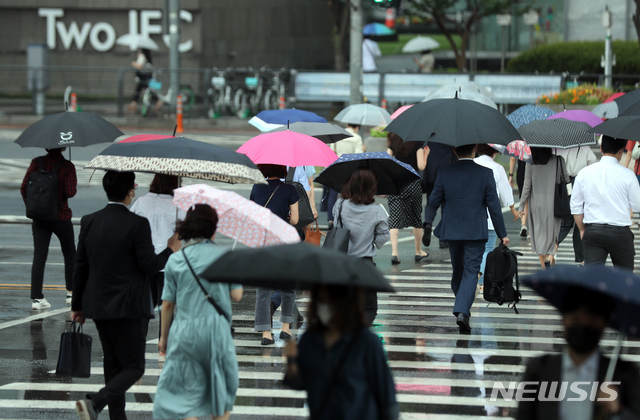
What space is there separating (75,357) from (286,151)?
2841mm

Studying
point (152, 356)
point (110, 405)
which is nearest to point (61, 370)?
point (110, 405)

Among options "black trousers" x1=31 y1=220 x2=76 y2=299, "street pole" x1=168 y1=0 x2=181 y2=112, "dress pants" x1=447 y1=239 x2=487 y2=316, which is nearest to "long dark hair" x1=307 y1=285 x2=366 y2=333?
"dress pants" x1=447 y1=239 x2=487 y2=316

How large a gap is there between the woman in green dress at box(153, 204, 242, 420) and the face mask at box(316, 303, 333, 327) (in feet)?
5.16

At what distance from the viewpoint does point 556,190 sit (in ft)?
33.5

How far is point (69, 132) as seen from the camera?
7754mm

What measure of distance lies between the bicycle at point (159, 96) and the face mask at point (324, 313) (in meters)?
25.0

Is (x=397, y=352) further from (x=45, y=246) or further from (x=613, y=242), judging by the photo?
(x=45, y=246)

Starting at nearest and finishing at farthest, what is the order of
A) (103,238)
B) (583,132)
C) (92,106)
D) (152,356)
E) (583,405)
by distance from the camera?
1. (583,405)
2. (103,238)
3. (152,356)
4. (583,132)
5. (92,106)

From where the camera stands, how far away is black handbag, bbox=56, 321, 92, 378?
18.2ft

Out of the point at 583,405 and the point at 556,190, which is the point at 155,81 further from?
the point at 583,405

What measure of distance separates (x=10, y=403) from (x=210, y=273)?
3.29 m

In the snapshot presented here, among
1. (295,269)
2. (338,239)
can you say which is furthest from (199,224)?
(338,239)

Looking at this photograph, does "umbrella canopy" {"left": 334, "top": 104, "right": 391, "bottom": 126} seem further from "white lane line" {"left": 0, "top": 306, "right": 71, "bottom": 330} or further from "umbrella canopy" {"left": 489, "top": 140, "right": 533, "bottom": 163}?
"white lane line" {"left": 0, "top": 306, "right": 71, "bottom": 330}

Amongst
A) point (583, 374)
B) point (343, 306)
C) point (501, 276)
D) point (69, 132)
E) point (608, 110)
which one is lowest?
point (501, 276)
